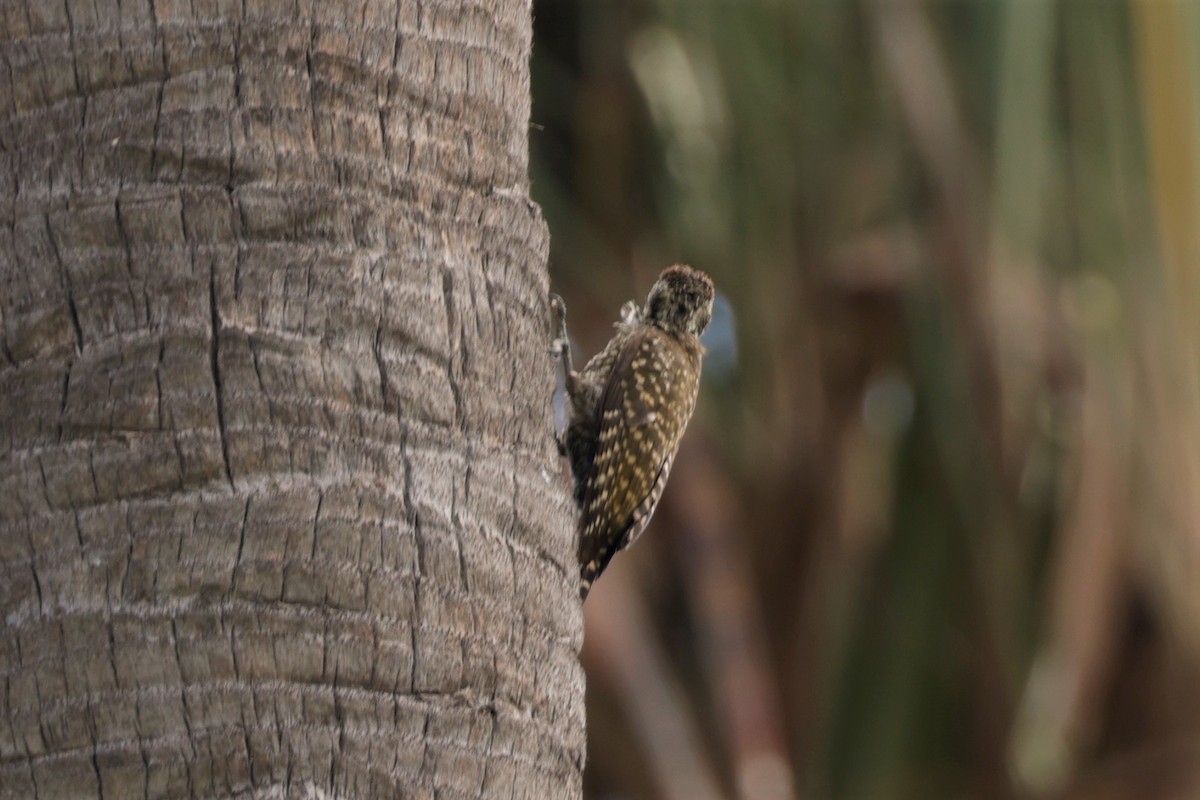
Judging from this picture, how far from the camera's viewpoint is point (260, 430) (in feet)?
8.61

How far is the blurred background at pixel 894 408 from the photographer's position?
5691mm

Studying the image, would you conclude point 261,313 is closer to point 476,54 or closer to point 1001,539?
point 476,54

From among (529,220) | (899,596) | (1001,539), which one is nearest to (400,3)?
(529,220)

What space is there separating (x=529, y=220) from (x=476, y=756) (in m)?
0.99

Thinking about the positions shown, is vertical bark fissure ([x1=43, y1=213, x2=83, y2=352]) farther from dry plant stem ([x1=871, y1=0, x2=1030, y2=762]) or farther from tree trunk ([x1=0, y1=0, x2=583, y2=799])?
dry plant stem ([x1=871, y1=0, x2=1030, y2=762])

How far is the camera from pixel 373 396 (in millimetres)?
2727

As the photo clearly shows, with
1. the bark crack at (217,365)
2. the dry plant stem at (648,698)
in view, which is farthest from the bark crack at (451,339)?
the dry plant stem at (648,698)

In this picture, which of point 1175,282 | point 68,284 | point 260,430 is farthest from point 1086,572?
point 68,284

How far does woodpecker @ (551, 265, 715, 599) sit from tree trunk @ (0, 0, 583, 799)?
189 centimetres

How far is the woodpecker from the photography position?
Answer: 5145 millimetres

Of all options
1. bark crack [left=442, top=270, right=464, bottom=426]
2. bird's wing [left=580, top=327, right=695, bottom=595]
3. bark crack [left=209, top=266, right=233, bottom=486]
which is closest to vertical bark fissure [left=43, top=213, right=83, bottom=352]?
bark crack [left=209, top=266, right=233, bottom=486]

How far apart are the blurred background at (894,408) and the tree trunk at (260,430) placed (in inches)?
119

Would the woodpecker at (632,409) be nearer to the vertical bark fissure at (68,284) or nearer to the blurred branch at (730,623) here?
A: the blurred branch at (730,623)

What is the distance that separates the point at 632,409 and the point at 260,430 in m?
2.78
